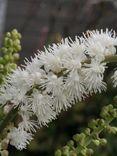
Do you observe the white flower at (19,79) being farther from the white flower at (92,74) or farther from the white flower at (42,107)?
the white flower at (92,74)

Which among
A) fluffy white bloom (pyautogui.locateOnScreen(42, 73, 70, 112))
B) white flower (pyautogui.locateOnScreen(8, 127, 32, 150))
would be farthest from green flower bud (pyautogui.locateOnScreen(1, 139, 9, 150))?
fluffy white bloom (pyautogui.locateOnScreen(42, 73, 70, 112))

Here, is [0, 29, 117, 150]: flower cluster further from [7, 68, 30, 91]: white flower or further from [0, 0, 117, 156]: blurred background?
[0, 0, 117, 156]: blurred background

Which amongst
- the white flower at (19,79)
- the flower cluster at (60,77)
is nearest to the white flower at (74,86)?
the flower cluster at (60,77)

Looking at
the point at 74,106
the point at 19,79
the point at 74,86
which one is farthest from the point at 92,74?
the point at 74,106

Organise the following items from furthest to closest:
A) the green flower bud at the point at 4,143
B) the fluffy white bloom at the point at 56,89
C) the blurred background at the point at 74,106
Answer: the blurred background at the point at 74,106
the green flower bud at the point at 4,143
the fluffy white bloom at the point at 56,89

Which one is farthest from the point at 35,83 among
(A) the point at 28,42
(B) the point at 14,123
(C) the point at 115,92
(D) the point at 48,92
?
(A) the point at 28,42

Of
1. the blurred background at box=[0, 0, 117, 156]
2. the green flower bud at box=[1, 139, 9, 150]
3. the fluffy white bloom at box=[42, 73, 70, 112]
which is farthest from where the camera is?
the blurred background at box=[0, 0, 117, 156]
